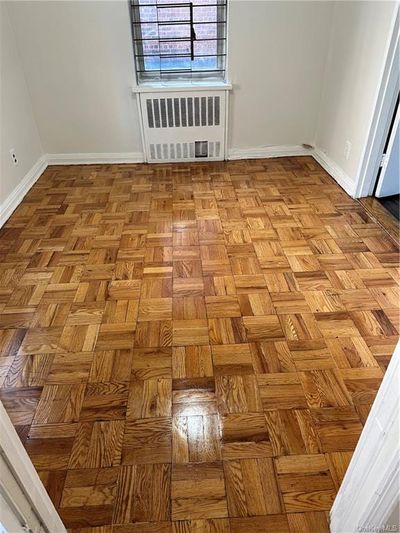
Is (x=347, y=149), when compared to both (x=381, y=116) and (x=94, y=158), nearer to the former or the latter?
(x=381, y=116)

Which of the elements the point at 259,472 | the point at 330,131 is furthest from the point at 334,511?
the point at 330,131

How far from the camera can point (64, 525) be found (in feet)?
3.17

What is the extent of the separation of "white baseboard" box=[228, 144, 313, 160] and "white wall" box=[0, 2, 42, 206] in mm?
1714

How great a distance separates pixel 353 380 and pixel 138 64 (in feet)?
9.34

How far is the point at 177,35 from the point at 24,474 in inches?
123

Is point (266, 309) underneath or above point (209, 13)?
underneath

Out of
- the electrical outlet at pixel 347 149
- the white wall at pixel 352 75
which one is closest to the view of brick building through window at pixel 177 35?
the white wall at pixel 352 75

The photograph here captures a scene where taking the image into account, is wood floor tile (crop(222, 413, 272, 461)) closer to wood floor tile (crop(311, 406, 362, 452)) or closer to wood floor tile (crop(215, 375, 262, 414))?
wood floor tile (crop(215, 375, 262, 414))

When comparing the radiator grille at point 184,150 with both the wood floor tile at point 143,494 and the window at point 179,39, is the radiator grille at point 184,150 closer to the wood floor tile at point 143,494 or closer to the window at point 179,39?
the window at point 179,39

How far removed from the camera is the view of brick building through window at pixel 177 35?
279 cm

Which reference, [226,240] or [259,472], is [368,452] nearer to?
[259,472]

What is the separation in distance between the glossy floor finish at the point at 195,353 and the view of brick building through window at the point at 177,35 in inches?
51.8

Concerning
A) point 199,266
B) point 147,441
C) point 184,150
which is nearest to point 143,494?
point 147,441

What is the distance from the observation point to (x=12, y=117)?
2699 millimetres
